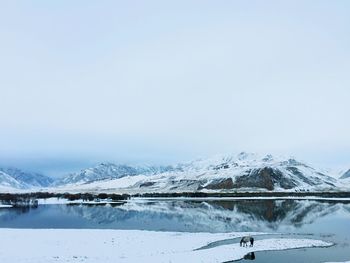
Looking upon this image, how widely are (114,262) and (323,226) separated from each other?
131 ft

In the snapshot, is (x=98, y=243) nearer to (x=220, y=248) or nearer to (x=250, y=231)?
(x=220, y=248)

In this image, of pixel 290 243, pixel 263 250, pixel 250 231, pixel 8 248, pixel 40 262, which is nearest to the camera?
pixel 40 262

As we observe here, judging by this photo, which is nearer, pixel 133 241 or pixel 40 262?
pixel 40 262

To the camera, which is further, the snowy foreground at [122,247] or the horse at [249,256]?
the horse at [249,256]

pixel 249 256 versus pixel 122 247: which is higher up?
pixel 122 247

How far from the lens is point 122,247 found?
43.3 metres

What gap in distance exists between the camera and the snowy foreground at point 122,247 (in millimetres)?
37844

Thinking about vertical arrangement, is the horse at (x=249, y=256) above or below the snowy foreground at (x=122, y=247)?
below

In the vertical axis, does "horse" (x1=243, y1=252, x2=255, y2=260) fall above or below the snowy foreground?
below

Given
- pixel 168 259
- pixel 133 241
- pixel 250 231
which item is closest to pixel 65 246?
pixel 133 241

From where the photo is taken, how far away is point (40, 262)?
3550cm

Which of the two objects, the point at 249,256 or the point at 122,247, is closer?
the point at 249,256

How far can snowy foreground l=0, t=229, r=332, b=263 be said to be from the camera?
37844mm

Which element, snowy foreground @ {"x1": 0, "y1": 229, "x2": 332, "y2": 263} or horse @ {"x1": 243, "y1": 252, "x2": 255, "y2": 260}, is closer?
snowy foreground @ {"x1": 0, "y1": 229, "x2": 332, "y2": 263}
